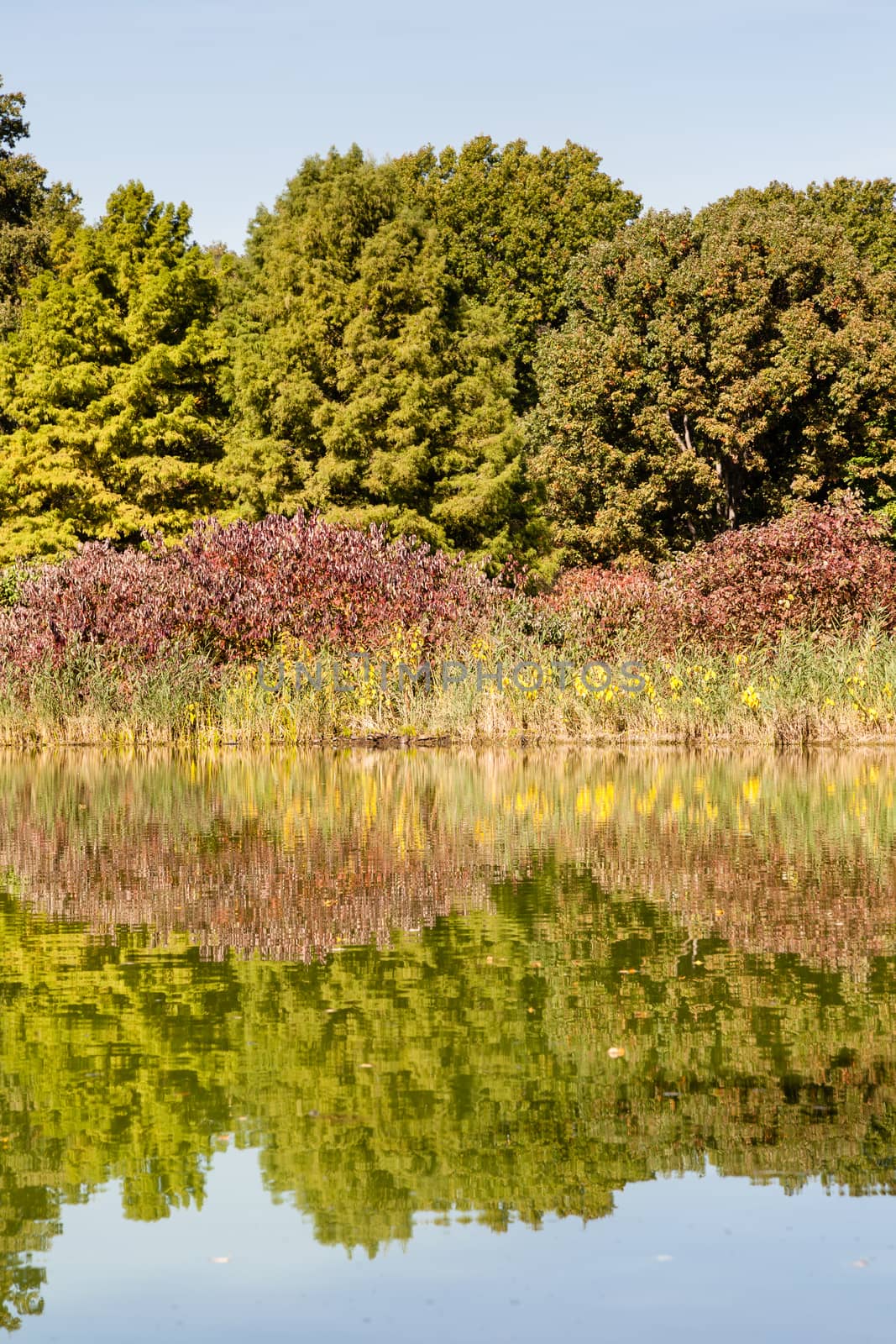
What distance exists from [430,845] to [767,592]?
13739 millimetres

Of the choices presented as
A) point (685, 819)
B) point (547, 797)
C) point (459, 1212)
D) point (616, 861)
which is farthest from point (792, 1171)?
point (547, 797)

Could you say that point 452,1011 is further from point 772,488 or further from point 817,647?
point 772,488

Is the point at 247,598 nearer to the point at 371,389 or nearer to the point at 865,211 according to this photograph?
the point at 371,389

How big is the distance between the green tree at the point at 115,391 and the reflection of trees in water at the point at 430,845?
1986 cm

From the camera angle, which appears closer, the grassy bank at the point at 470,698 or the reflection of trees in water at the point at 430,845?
the reflection of trees in water at the point at 430,845

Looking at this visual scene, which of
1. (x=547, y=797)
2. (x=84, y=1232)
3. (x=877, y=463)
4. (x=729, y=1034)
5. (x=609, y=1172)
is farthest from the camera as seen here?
(x=877, y=463)

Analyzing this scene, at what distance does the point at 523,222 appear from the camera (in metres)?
49.0

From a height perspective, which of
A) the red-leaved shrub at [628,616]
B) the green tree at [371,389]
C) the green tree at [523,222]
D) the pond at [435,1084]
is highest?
the green tree at [523,222]

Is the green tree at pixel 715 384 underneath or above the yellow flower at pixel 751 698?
above

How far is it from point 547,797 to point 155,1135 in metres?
10.3

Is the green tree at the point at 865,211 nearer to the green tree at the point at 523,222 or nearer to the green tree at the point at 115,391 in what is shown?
the green tree at the point at 523,222

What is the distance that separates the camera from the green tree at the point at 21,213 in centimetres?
4888

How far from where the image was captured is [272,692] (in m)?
24.0

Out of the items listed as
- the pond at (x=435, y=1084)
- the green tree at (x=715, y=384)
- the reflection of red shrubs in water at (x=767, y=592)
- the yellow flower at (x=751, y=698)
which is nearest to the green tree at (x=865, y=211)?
the green tree at (x=715, y=384)
